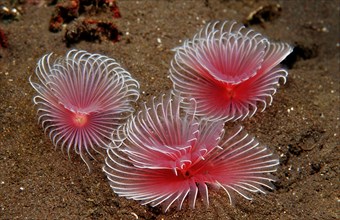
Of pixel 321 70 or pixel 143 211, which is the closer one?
pixel 143 211

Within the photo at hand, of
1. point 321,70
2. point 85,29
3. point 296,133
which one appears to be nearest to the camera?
point 296,133

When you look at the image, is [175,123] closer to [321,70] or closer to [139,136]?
[139,136]

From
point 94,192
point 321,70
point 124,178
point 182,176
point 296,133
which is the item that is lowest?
point 94,192

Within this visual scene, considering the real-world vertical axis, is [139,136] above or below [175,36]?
below

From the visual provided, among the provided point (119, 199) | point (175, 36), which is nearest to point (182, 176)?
point (119, 199)

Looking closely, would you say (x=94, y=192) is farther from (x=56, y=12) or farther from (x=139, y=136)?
(x=56, y=12)

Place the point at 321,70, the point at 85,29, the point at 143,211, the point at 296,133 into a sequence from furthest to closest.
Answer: the point at 321,70 < the point at 85,29 < the point at 296,133 < the point at 143,211
